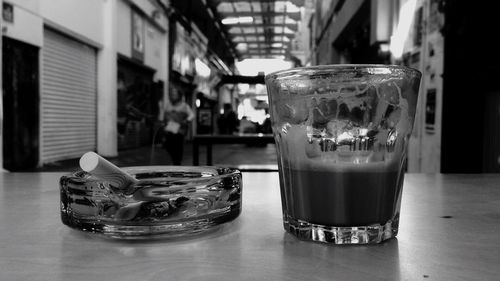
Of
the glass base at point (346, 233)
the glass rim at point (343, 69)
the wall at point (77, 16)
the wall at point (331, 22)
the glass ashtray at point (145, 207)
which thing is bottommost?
the glass base at point (346, 233)

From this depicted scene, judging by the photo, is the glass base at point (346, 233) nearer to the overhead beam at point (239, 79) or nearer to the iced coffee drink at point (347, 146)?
the iced coffee drink at point (347, 146)

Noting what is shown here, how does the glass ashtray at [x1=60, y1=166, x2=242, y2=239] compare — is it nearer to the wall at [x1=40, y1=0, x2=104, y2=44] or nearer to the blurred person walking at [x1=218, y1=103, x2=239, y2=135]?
the wall at [x1=40, y1=0, x2=104, y2=44]

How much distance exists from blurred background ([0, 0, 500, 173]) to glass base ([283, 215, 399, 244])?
190 millimetres

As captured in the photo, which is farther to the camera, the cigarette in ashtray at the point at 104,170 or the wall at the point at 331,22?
the wall at the point at 331,22

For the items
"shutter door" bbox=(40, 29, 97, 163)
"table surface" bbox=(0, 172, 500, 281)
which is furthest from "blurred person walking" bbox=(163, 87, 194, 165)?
"table surface" bbox=(0, 172, 500, 281)

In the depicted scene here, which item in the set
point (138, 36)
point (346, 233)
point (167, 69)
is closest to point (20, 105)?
point (138, 36)

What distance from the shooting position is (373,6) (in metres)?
5.45

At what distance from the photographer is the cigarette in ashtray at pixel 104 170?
1.39ft

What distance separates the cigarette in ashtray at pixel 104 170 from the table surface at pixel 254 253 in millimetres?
61

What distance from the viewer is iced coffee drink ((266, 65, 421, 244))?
0.48 meters

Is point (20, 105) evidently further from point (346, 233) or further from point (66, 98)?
point (346, 233)

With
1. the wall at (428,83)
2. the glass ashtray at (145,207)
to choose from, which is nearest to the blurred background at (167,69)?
the wall at (428,83)

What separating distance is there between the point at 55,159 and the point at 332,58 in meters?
6.23

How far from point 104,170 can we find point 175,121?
203 inches
